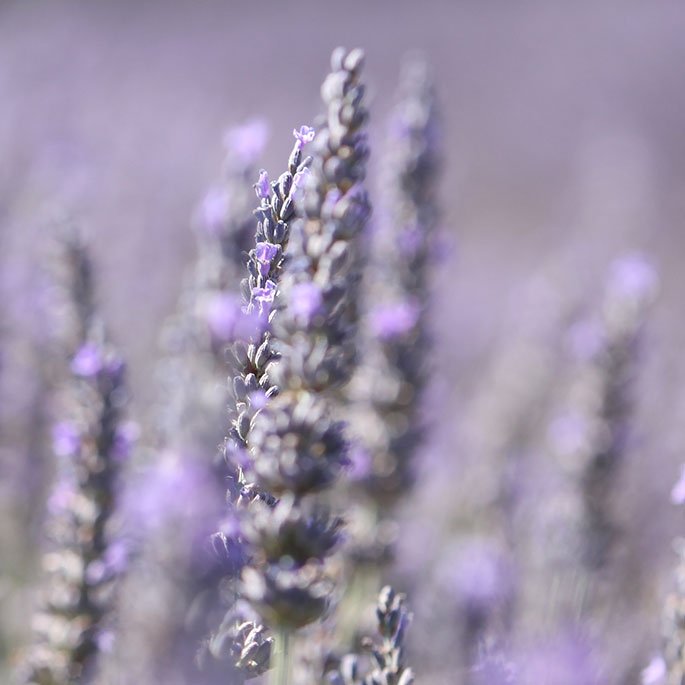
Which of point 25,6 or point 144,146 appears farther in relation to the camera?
point 25,6

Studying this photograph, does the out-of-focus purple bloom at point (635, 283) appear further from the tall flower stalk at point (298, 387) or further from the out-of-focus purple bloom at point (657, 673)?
the tall flower stalk at point (298, 387)

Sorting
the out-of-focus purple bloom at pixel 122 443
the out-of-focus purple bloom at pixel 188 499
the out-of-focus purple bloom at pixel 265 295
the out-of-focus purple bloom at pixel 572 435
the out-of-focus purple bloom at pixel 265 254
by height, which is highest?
the out-of-focus purple bloom at pixel 572 435

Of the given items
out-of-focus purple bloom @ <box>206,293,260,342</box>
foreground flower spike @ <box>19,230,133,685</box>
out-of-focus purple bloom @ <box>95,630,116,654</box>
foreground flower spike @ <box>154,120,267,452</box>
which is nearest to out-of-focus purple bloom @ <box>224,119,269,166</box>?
foreground flower spike @ <box>154,120,267,452</box>

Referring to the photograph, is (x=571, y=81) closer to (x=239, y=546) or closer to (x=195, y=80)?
(x=195, y=80)

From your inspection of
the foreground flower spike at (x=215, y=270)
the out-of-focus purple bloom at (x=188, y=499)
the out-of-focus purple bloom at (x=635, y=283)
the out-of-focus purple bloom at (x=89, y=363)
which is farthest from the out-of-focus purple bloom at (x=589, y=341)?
the out-of-focus purple bloom at (x=188, y=499)

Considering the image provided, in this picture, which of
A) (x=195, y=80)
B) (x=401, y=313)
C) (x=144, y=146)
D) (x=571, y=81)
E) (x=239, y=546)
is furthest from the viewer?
(x=571, y=81)

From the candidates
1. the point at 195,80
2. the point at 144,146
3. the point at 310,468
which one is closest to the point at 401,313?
the point at 310,468
